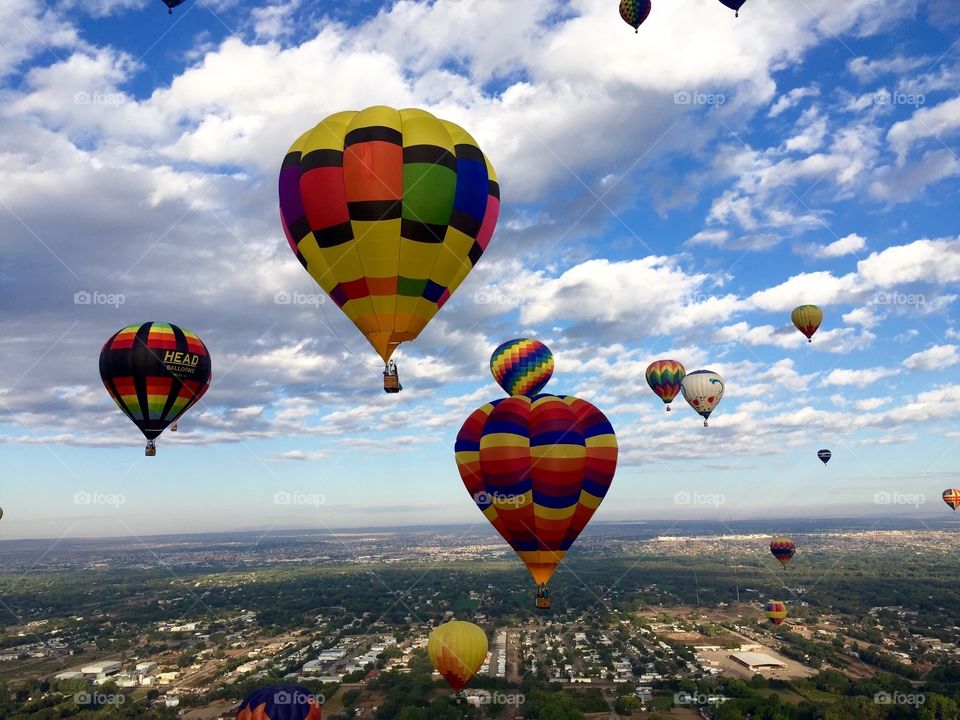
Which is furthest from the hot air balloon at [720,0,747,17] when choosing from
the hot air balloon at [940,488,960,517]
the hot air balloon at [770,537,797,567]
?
the hot air balloon at [940,488,960,517]

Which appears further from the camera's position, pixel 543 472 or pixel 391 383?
pixel 543 472

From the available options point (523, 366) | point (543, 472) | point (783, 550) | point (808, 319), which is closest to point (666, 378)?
point (808, 319)

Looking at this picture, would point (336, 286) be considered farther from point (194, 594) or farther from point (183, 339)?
point (194, 594)

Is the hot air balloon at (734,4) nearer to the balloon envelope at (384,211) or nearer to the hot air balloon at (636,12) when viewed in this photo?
the hot air balloon at (636,12)

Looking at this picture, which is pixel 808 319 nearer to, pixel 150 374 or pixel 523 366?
pixel 523 366

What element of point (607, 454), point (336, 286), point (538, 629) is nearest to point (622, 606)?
point (538, 629)
